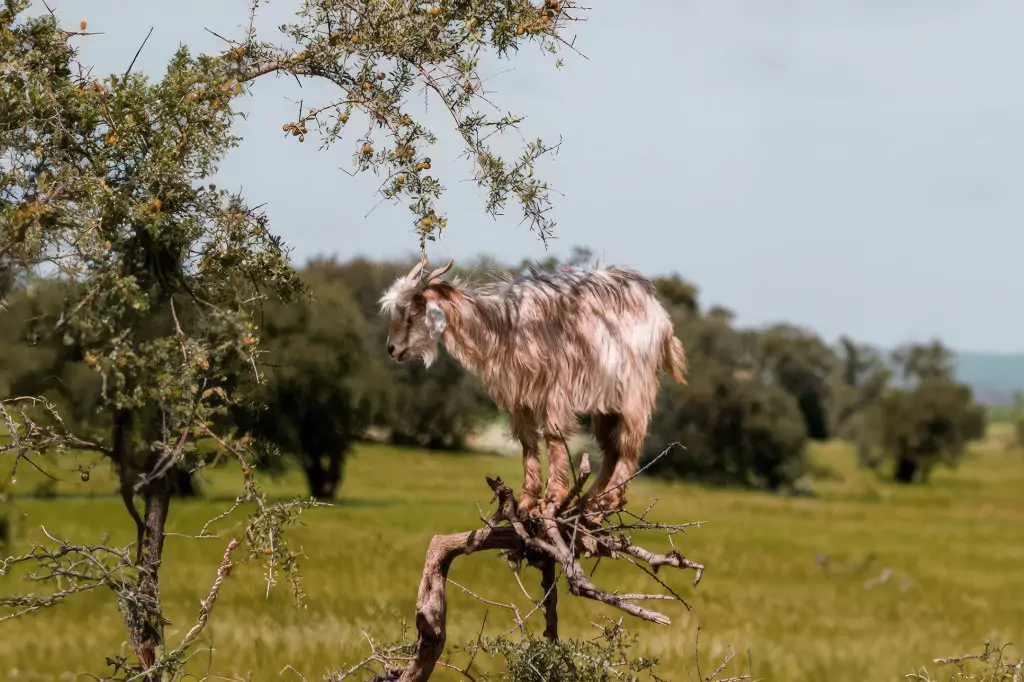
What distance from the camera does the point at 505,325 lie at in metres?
7.88

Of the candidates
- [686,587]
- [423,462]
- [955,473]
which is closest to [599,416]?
[686,587]

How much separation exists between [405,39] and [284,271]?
196 centimetres

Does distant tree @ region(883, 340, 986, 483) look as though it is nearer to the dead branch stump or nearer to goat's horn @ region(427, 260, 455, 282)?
the dead branch stump

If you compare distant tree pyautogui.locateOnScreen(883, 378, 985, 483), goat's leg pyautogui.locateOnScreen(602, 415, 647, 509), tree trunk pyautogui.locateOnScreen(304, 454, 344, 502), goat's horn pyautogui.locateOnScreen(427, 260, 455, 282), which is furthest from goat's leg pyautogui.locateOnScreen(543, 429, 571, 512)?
distant tree pyautogui.locateOnScreen(883, 378, 985, 483)

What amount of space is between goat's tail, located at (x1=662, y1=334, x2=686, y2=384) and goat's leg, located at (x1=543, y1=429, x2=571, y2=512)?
91cm

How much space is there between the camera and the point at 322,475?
155 feet

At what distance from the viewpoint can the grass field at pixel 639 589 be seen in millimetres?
17578

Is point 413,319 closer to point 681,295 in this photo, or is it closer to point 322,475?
point 322,475

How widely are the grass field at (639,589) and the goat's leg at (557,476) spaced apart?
5.12 feet

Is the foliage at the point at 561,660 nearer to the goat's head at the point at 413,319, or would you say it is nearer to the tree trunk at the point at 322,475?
the goat's head at the point at 413,319

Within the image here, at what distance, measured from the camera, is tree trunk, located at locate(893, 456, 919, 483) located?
102750mm

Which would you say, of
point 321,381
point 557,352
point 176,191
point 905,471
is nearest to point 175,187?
point 176,191

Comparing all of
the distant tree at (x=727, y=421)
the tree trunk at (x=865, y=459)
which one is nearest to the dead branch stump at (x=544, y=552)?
the distant tree at (x=727, y=421)

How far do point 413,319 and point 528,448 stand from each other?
3.41ft
